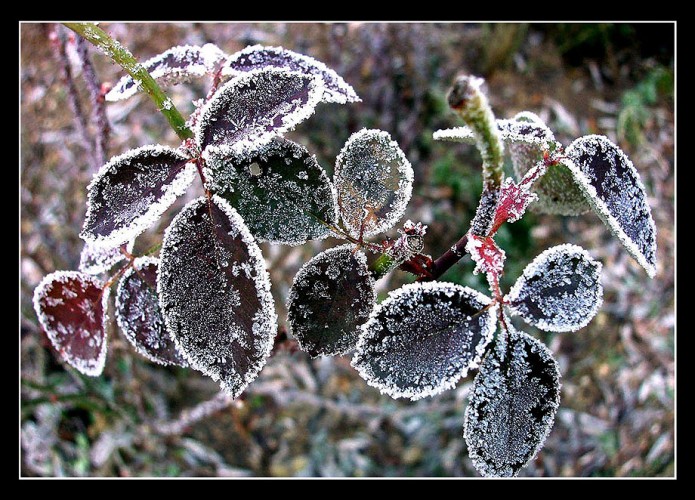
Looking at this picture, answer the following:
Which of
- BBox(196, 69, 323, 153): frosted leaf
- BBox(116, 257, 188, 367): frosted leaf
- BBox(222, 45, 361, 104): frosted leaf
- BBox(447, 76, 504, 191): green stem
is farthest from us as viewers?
BBox(116, 257, 188, 367): frosted leaf

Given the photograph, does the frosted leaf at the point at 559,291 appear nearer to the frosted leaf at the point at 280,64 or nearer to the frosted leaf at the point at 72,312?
the frosted leaf at the point at 280,64

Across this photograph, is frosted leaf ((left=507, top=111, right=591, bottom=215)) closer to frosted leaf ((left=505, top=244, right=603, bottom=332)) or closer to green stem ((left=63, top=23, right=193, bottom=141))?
frosted leaf ((left=505, top=244, right=603, bottom=332))

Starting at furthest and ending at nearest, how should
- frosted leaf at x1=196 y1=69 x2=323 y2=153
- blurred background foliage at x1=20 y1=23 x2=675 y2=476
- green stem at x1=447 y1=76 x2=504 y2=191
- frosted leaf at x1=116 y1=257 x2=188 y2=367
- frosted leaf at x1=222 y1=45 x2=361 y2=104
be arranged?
blurred background foliage at x1=20 y1=23 x2=675 y2=476 → frosted leaf at x1=116 y1=257 x2=188 y2=367 → frosted leaf at x1=222 y1=45 x2=361 y2=104 → frosted leaf at x1=196 y1=69 x2=323 y2=153 → green stem at x1=447 y1=76 x2=504 y2=191

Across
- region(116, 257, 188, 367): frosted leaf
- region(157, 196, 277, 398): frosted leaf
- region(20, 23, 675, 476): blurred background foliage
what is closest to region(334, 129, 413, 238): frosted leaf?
region(157, 196, 277, 398): frosted leaf

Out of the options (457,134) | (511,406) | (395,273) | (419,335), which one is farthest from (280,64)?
(395,273)

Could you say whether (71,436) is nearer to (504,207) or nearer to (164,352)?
(164,352)

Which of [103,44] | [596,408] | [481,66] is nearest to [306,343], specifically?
[103,44]
